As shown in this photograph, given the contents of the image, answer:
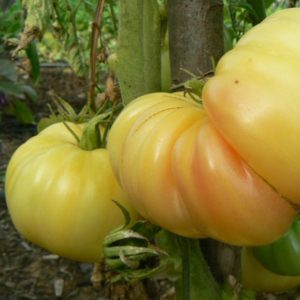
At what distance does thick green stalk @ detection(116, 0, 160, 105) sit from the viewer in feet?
2.01

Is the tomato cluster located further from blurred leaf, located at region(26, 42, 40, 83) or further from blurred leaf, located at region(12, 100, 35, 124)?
blurred leaf, located at region(12, 100, 35, 124)

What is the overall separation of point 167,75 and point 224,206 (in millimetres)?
322

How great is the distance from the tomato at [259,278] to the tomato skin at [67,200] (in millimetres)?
166

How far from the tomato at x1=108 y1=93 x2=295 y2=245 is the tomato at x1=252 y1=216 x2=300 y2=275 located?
19cm

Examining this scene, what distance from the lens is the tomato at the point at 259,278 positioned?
0.74 meters

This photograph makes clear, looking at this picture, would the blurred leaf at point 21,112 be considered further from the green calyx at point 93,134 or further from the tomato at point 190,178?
the tomato at point 190,178

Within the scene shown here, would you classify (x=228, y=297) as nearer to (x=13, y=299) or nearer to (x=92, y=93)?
(x=92, y=93)

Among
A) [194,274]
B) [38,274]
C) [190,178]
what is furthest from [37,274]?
[190,178]

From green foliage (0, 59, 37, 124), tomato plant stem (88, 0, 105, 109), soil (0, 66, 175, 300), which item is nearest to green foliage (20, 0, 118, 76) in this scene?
tomato plant stem (88, 0, 105, 109)

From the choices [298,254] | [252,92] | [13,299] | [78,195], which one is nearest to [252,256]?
[298,254]

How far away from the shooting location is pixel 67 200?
678mm

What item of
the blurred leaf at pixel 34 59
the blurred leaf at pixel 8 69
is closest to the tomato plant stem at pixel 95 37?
the blurred leaf at pixel 34 59

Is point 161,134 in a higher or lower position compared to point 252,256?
higher

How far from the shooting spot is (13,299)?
1682 mm
